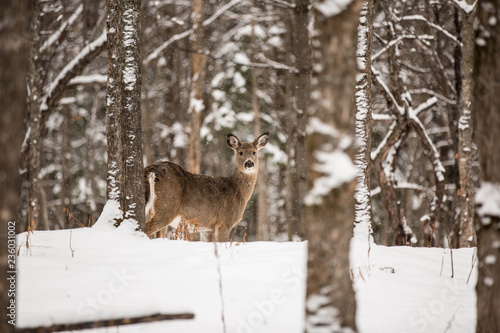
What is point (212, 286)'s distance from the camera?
3984mm

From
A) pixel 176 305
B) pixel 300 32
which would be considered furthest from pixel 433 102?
pixel 176 305

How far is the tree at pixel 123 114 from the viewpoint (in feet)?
19.1

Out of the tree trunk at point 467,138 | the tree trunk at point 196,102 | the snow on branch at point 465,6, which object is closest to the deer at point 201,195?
the tree trunk at point 467,138

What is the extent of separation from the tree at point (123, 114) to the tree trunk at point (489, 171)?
400cm

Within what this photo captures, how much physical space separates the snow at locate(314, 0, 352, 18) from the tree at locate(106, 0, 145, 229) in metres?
3.69

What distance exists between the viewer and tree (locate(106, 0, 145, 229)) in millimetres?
5824

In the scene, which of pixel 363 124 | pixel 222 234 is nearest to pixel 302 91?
pixel 222 234

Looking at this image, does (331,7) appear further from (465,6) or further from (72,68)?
(72,68)

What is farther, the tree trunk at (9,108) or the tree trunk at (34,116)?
→ the tree trunk at (34,116)

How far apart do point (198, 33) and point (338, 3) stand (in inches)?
543

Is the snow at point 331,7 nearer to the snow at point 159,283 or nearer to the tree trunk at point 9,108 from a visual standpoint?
the tree trunk at point 9,108

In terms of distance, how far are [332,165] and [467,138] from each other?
263 inches

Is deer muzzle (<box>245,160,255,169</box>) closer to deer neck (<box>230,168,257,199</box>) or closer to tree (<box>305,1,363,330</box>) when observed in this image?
deer neck (<box>230,168,257,199</box>)

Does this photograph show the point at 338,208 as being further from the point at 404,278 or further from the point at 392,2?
the point at 392,2
